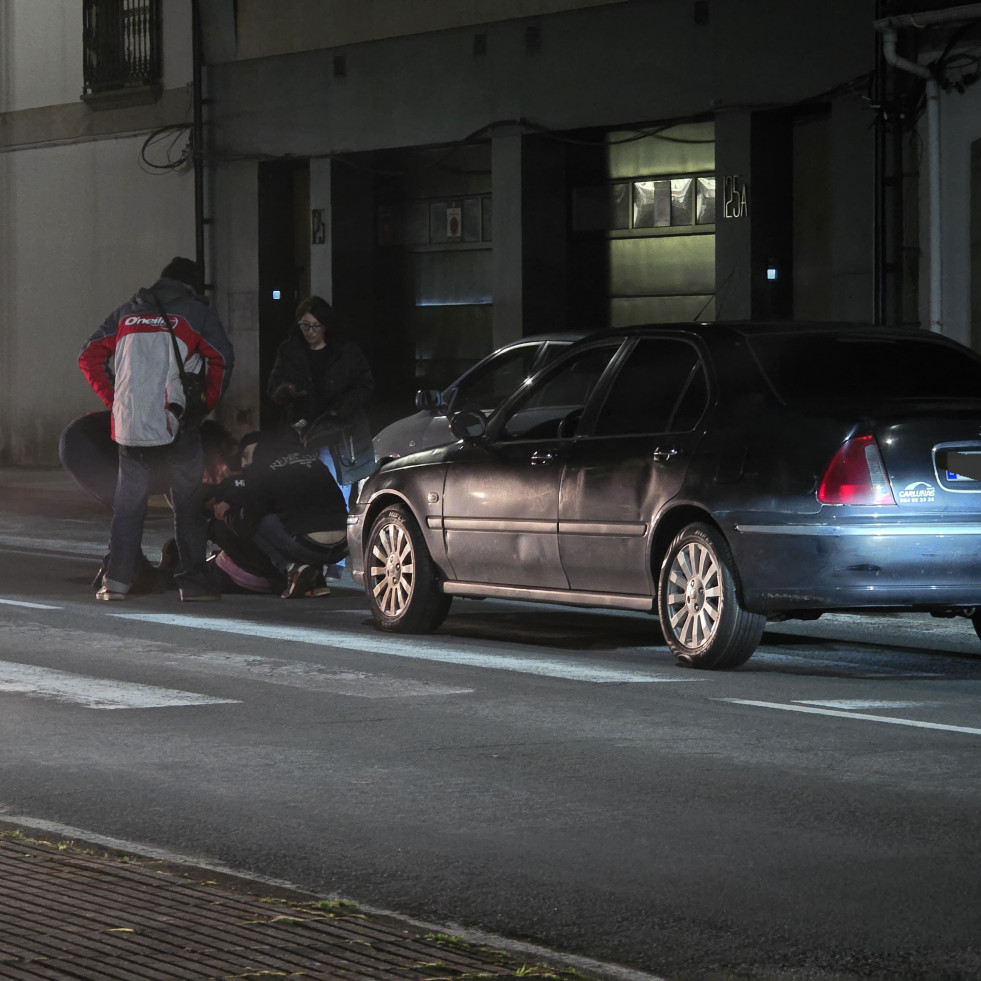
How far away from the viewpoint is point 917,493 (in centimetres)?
909

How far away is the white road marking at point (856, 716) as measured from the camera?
797 cm

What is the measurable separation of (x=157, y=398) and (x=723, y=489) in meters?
4.38

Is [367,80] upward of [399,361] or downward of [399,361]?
upward

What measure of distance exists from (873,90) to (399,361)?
791 centimetres

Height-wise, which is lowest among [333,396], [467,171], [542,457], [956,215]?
[542,457]

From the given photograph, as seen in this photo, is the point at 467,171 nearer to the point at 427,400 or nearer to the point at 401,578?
the point at 427,400

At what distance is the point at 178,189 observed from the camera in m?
27.3

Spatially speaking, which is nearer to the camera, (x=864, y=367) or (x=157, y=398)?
(x=864, y=367)

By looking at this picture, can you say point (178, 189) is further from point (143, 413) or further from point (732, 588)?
point (732, 588)

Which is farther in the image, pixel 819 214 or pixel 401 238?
pixel 401 238

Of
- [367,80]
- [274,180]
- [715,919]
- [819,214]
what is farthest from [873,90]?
[715,919]

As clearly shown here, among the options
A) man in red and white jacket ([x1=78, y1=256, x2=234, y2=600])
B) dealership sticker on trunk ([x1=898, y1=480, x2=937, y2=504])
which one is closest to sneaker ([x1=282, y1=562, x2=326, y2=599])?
man in red and white jacket ([x1=78, y1=256, x2=234, y2=600])

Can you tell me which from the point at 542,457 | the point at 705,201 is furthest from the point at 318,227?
the point at 542,457

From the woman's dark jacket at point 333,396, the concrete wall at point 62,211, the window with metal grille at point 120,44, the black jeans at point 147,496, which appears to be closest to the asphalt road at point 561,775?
the black jeans at point 147,496
